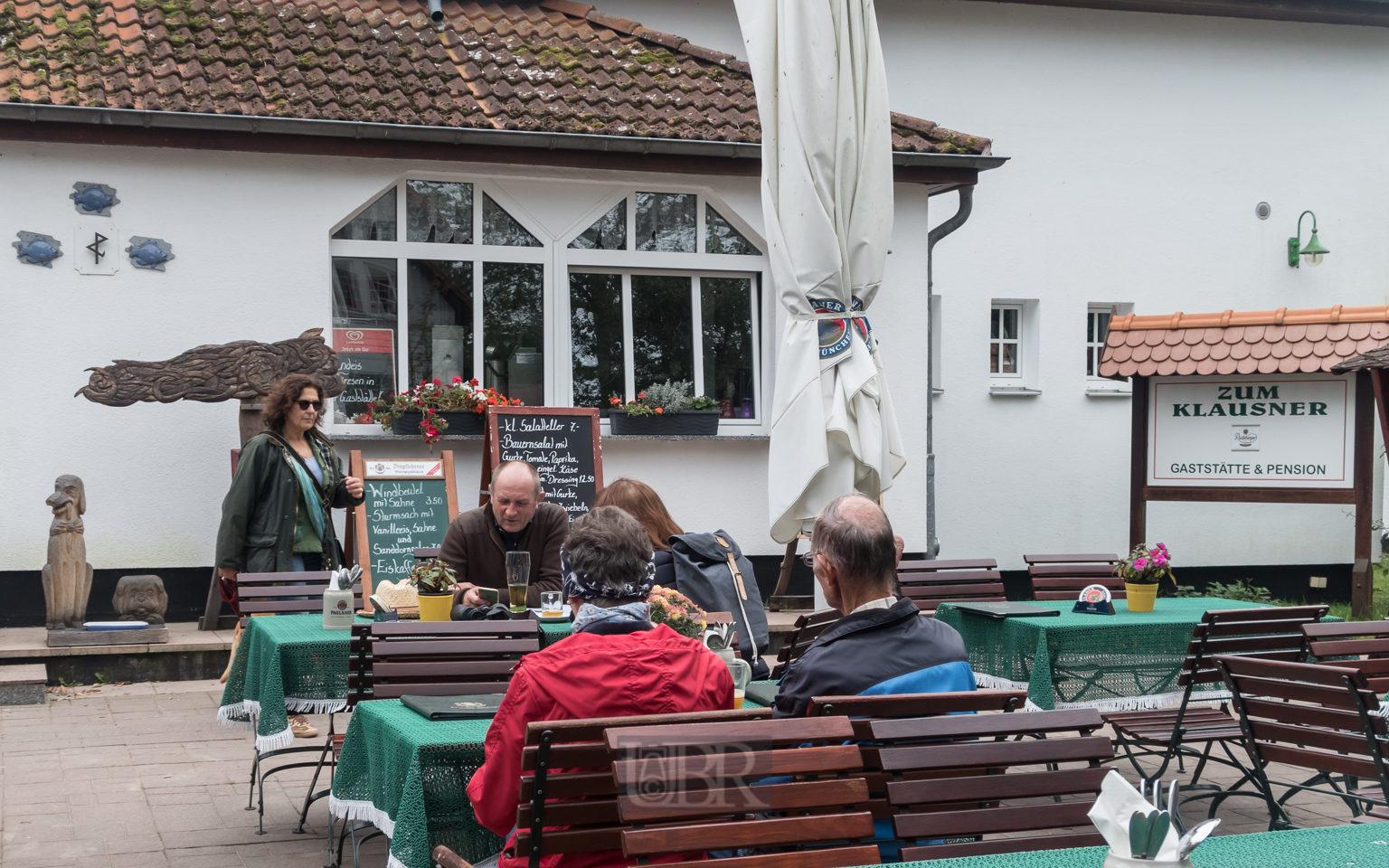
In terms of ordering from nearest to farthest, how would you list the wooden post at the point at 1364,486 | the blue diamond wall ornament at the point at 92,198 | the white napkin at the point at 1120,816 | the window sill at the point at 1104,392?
the white napkin at the point at 1120,816
the blue diamond wall ornament at the point at 92,198
the wooden post at the point at 1364,486
the window sill at the point at 1104,392

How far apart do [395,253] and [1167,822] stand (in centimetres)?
835

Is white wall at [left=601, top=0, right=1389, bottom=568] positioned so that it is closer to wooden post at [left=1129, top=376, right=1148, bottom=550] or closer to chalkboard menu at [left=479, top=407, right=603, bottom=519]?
wooden post at [left=1129, top=376, right=1148, bottom=550]

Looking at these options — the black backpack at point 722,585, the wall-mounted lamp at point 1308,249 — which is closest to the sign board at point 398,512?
the black backpack at point 722,585

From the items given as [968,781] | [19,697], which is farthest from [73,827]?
[968,781]

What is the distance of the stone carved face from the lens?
8125 mm

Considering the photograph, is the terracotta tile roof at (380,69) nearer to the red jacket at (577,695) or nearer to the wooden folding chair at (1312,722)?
the wooden folding chair at (1312,722)

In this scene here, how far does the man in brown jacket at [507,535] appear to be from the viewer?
571cm

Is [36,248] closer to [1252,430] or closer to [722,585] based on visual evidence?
[722,585]

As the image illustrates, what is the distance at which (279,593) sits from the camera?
5.93 m

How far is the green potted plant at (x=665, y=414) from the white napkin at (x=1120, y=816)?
7.90 meters

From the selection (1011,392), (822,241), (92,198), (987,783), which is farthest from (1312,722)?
(1011,392)

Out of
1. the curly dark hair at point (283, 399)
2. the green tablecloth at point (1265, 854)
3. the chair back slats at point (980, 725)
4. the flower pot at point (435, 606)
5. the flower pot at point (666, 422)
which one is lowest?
the green tablecloth at point (1265, 854)

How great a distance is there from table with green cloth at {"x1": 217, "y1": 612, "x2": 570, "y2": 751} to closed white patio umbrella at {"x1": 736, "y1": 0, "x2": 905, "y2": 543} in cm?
150

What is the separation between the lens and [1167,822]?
5.87 feet
